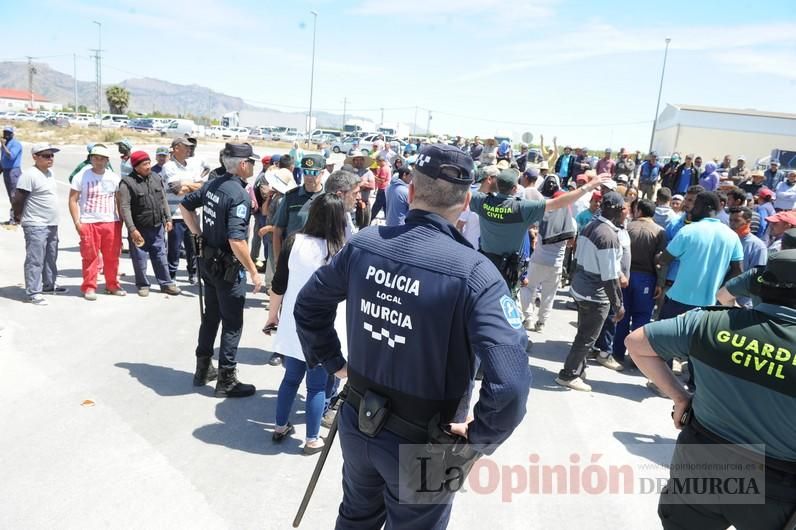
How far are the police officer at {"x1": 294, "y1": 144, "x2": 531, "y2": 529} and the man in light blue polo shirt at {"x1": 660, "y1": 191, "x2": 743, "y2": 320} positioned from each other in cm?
395

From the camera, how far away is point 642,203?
20.3 ft

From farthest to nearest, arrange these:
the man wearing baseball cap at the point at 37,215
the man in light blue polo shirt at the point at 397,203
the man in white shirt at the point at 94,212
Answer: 1. the man in light blue polo shirt at the point at 397,203
2. the man in white shirt at the point at 94,212
3. the man wearing baseball cap at the point at 37,215

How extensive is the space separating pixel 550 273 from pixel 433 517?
16.9ft

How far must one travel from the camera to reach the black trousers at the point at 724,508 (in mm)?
2166

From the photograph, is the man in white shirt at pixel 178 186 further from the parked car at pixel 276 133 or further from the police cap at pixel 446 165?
the parked car at pixel 276 133

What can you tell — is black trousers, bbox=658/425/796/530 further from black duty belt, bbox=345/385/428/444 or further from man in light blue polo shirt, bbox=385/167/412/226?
man in light blue polo shirt, bbox=385/167/412/226

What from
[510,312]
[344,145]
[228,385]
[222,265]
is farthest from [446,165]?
[344,145]

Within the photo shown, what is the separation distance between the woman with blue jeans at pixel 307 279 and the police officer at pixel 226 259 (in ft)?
1.94

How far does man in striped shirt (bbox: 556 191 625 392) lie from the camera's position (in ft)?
17.1

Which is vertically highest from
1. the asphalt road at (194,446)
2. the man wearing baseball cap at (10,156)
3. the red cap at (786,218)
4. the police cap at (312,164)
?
the police cap at (312,164)

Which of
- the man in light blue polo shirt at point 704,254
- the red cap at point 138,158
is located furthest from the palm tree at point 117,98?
the man in light blue polo shirt at point 704,254

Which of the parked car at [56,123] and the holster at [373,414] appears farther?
the parked car at [56,123]

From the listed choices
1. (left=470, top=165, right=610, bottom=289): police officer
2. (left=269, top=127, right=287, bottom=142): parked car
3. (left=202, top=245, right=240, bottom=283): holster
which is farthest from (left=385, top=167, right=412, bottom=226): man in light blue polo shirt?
(left=269, top=127, right=287, bottom=142): parked car

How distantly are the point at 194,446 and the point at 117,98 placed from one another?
266ft
